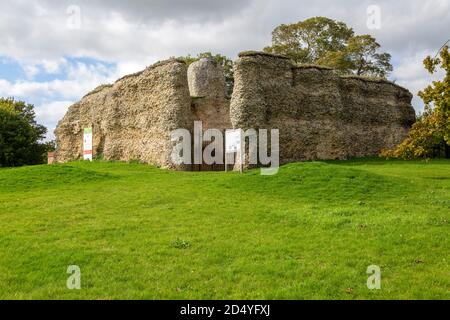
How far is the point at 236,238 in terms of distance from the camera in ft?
35.5

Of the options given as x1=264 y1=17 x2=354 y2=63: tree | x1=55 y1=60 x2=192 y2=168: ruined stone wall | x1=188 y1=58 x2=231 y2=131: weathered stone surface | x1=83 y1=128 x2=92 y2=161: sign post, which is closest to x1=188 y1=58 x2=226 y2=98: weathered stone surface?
x1=188 y1=58 x2=231 y2=131: weathered stone surface

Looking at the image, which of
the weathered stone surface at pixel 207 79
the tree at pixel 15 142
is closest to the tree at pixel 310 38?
the weathered stone surface at pixel 207 79

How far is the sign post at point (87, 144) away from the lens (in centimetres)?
3947

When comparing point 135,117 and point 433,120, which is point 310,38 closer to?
point 135,117

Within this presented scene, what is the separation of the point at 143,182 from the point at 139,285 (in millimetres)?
13754

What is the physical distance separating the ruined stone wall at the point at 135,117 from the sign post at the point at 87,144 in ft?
1.86

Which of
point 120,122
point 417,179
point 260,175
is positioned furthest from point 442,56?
point 120,122

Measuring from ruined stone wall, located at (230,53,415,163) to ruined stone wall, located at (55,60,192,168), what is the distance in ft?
15.6

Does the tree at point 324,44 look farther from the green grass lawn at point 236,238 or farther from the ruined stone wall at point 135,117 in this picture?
the green grass lawn at point 236,238

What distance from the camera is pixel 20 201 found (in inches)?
652
